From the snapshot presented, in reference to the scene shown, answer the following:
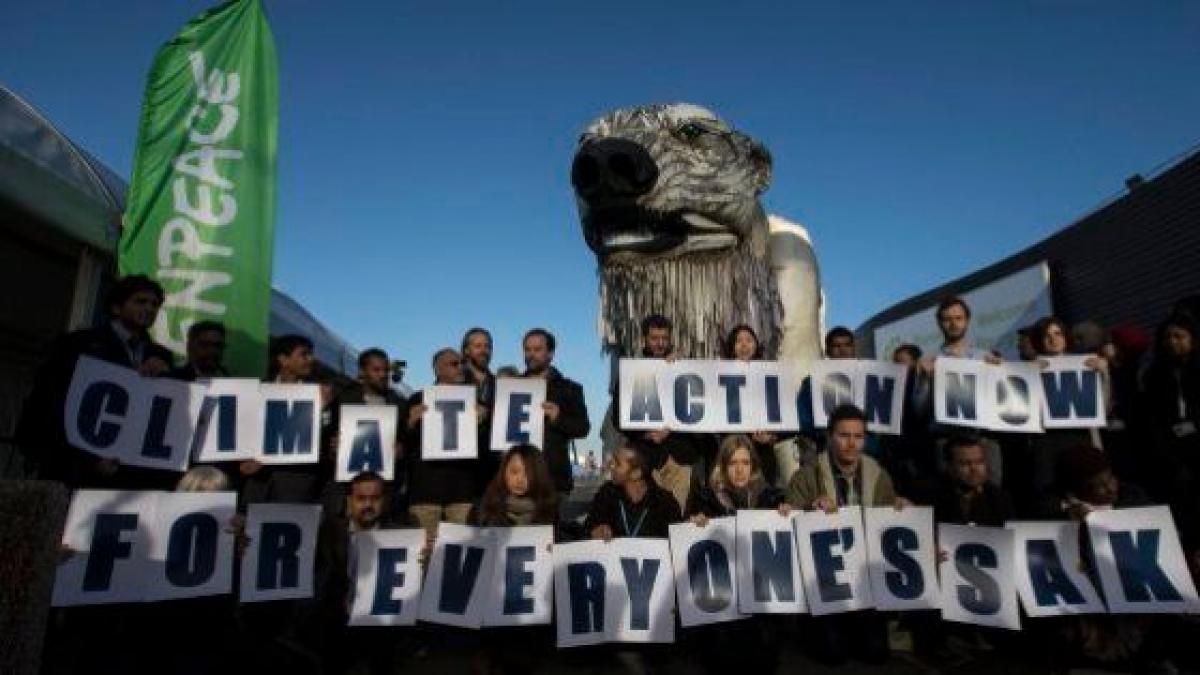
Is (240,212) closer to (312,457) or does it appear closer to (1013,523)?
(312,457)

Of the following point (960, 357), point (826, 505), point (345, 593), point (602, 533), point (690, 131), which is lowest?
point (345, 593)

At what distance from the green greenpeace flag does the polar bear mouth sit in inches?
107

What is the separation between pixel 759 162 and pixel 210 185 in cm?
420

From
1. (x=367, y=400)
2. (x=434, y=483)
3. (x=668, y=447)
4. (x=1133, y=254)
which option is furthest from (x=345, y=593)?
(x=1133, y=254)

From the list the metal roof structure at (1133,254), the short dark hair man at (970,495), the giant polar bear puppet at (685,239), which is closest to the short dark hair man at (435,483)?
the giant polar bear puppet at (685,239)

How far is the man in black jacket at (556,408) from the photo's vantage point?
507cm

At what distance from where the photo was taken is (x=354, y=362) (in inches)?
614

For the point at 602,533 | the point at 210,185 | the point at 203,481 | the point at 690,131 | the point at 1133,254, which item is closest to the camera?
the point at 602,533

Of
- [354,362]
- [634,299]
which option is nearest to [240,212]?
[634,299]

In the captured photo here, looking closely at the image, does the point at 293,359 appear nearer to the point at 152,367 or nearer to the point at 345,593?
the point at 152,367

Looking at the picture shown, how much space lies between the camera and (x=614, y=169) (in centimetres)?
512

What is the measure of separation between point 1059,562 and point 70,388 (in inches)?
206

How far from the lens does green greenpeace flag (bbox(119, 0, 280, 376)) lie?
5824mm

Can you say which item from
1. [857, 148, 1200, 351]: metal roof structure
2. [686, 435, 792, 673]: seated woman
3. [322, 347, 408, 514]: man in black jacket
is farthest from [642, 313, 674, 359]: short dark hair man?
[857, 148, 1200, 351]: metal roof structure
